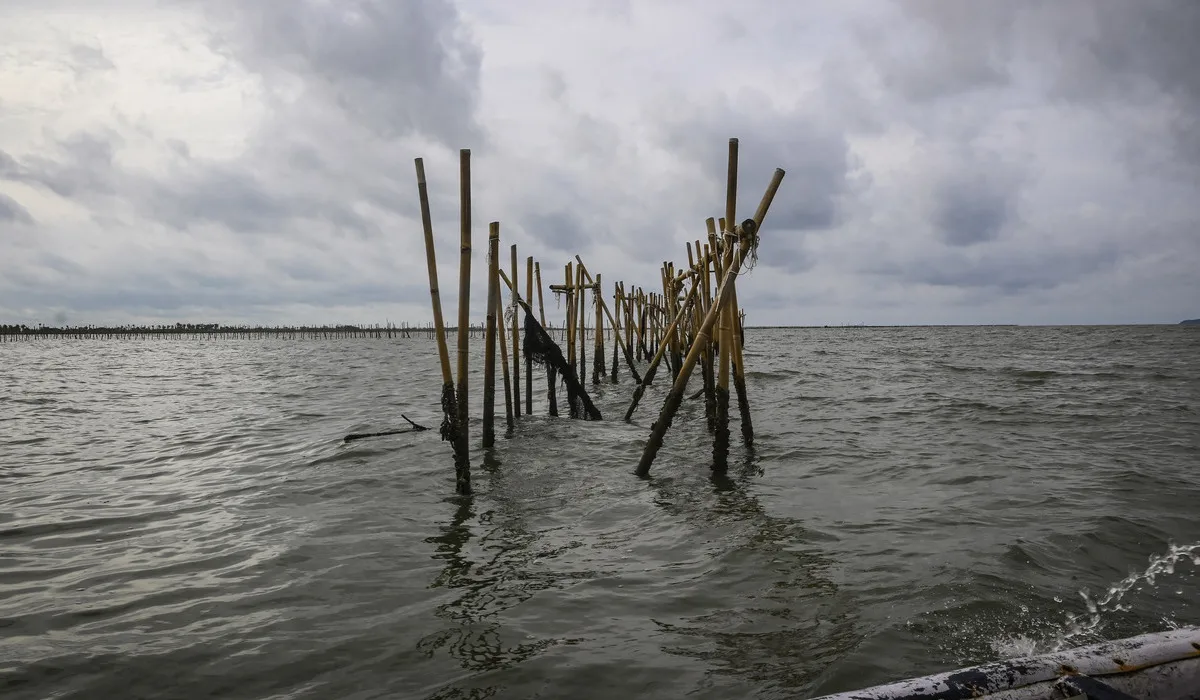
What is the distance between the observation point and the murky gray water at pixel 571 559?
12.2 feet

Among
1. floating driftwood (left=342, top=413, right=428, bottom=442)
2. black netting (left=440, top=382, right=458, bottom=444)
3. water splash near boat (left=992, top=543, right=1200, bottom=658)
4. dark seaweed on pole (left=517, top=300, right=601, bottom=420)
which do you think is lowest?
water splash near boat (left=992, top=543, right=1200, bottom=658)

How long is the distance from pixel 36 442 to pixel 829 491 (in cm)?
1244

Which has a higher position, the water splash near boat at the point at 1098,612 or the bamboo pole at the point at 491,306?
the bamboo pole at the point at 491,306

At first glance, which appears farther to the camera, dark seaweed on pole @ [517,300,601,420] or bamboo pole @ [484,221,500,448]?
dark seaweed on pole @ [517,300,601,420]

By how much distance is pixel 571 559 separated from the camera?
17.5 ft

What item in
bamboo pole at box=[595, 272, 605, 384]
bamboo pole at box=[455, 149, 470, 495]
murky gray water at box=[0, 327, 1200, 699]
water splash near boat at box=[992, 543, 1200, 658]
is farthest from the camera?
bamboo pole at box=[595, 272, 605, 384]

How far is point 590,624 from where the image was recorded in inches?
165

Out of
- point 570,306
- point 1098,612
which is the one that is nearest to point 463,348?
point 1098,612

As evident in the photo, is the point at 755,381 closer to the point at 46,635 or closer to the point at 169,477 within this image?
the point at 169,477

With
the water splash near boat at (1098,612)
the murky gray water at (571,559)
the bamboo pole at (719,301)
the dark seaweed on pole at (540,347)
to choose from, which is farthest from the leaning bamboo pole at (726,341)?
the dark seaweed on pole at (540,347)

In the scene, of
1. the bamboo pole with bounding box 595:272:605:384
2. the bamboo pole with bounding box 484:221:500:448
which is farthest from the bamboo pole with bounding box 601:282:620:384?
the bamboo pole with bounding box 484:221:500:448

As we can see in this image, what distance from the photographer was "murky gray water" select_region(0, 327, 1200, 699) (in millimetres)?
3723

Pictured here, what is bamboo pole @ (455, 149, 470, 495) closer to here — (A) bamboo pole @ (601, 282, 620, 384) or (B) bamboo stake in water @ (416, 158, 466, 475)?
(B) bamboo stake in water @ (416, 158, 466, 475)

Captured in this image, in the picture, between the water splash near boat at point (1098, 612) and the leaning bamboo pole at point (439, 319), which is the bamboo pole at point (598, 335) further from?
the water splash near boat at point (1098, 612)
